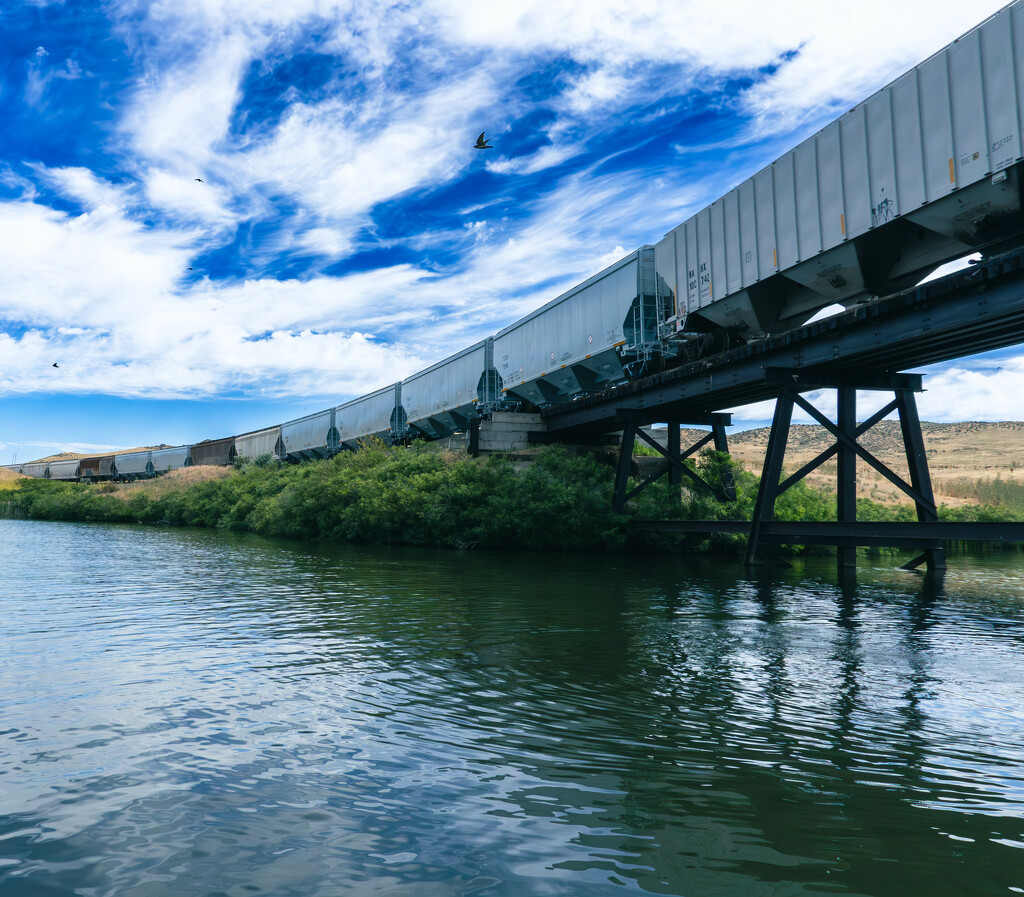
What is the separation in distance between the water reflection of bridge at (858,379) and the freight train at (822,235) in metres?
1.07

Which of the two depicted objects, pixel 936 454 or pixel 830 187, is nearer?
pixel 830 187

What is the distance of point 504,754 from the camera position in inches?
190

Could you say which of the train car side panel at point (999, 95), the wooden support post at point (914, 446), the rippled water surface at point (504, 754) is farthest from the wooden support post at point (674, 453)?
the train car side panel at point (999, 95)

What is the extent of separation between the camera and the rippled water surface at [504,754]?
3.36 meters

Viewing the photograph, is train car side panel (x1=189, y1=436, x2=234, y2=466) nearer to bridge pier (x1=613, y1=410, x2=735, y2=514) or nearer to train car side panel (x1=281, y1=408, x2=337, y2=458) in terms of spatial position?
train car side panel (x1=281, y1=408, x2=337, y2=458)

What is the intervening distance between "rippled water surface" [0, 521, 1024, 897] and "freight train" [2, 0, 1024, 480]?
700 cm

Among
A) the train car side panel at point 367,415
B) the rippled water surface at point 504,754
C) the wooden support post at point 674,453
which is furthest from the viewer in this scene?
the train car side panel at point 367,415

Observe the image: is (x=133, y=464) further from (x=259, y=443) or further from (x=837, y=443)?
(x=837, y=443)

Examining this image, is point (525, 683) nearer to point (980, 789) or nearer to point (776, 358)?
point (980, 789)

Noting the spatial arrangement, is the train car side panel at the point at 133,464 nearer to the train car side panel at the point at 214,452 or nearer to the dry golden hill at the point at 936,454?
the train car side panel at the point at 214,452

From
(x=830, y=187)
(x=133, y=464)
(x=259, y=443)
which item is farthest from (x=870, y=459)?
(x=133, y=464)

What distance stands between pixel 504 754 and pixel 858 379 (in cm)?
1453

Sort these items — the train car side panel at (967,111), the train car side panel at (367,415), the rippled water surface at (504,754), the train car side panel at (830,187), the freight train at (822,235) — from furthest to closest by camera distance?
the train car side panel at (367,415)
the train car side panel at (830,187)
the freight train at (822,235)
the train car side panel at (967,111)
the rippled water surface at (504,754)

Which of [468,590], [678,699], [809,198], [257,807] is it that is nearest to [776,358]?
[809,198]
